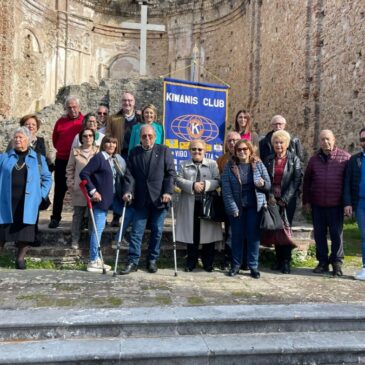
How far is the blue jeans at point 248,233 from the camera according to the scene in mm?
5266

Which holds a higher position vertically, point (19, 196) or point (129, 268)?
point (19, 196)

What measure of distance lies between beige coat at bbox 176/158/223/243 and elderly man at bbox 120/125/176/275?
22 cm

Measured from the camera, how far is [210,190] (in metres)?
5.41

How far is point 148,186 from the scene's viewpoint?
525cm

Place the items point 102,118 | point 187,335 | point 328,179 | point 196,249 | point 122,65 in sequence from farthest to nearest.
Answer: point 122,65 < point 102,118 < point 196,249 < point 328,179 < point 187,335

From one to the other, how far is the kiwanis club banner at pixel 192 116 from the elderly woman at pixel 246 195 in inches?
64.7

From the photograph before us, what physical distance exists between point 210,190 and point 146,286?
145 centimetres

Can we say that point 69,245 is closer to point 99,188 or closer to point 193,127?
point 99,188

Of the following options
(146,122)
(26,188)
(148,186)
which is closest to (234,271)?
(148,186)

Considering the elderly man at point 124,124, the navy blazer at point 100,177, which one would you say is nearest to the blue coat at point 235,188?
the navy blazer at point 100,177

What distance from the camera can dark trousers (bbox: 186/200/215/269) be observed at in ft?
18.1

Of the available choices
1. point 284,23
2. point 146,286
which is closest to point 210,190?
point 146,286

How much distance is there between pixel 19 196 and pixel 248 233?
2853 mm

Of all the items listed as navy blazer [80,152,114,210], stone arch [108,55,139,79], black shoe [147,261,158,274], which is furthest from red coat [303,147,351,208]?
stone arch [108,55,139,79]
